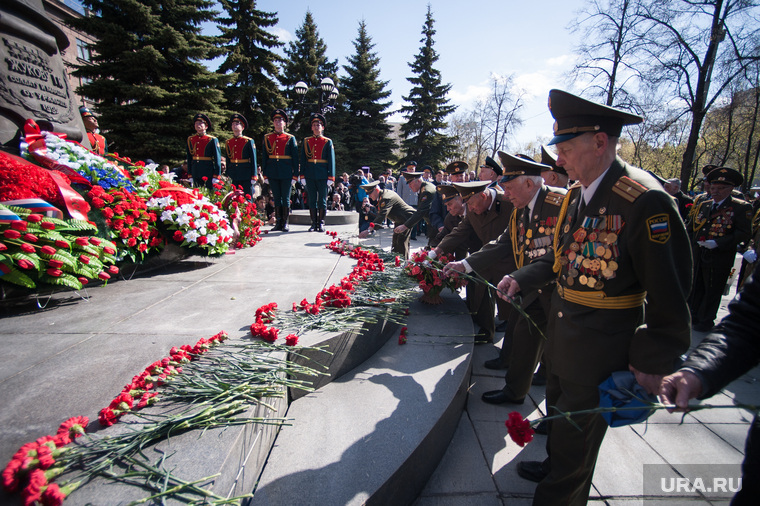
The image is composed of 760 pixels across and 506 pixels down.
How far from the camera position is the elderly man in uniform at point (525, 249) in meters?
2.71

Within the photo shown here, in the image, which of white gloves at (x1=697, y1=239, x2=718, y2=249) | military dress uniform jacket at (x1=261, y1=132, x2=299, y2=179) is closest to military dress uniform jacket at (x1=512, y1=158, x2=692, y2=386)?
white gloves at (x1=697, y1=239, x2=718, y2=249)

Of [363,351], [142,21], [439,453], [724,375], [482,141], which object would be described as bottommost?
[439,453]

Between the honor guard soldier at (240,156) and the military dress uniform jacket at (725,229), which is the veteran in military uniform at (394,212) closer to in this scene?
the honor guard soldier at (240,156)

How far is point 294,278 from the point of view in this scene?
3.95 meters

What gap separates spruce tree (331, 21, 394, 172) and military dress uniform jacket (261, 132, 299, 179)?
864 inches

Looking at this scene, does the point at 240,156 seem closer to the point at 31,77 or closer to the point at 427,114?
the point at 31,77

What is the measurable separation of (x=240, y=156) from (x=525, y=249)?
6.16 meters

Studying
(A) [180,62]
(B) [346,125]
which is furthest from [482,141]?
(A) [180,62]

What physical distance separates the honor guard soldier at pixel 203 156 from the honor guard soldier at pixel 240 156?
241mm

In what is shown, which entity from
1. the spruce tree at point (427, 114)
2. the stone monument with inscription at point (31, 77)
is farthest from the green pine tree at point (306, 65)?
the stone monument with inscription at point (31, 77)

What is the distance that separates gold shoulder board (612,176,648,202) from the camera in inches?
60.9

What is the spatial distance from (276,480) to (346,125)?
2967 cm

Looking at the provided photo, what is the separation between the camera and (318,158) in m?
7.30

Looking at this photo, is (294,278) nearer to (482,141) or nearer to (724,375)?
(724,375)
